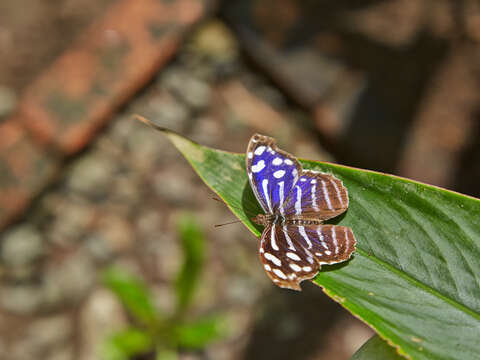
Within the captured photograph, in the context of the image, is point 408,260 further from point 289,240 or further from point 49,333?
point 49,333

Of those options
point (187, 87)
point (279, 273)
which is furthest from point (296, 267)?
point (187, 87)

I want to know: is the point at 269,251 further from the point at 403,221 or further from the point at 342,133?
the point at 342,133

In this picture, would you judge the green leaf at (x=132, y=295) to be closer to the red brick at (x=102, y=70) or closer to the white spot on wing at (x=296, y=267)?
the red brick at (x=102, y=70)

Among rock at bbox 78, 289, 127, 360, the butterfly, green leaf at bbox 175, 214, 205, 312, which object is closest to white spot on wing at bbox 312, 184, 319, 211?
the butterfly

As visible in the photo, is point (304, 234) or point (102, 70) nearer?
point (304, 234)

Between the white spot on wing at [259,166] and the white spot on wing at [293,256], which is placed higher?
the white spot on wing at [259,166]

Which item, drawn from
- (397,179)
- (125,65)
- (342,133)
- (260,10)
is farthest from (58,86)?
(397,179)

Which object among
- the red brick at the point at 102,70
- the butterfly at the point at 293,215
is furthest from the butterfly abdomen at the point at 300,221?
the red brick at the point at 102,70

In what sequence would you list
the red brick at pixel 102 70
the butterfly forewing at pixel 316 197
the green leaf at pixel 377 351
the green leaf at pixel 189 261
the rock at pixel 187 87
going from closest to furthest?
the green leaf at pixel 377 351 < the butterfly forewing at pixel 316 197 < the green leaf at pixel 189 261 < the red brick at pixel 102 70 < the rock at pixel 187 87
